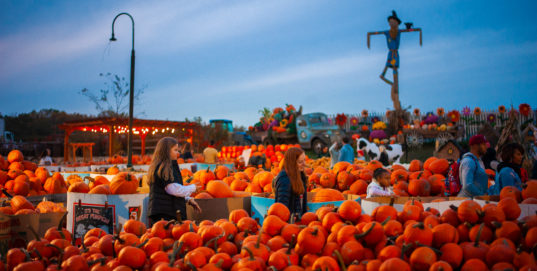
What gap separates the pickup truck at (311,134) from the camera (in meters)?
23.8

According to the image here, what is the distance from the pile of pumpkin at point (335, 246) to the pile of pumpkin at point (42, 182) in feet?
7.76

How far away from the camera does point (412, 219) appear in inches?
118

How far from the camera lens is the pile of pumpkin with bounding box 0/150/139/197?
5453 mm

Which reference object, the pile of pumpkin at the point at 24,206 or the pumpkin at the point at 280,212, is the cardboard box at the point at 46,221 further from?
the pumpkin at the point at 280,212

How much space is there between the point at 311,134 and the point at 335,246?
22252 mm

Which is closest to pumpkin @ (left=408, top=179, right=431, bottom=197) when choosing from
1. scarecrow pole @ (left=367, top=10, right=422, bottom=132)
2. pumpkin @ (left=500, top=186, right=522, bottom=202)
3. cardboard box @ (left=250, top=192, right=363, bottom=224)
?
cardboard box @ (left=250, top=192, right=363, bottom=224)

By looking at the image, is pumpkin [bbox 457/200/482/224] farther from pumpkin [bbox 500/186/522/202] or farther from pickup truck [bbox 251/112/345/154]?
pickup truck [bbox 251/112/345/154]

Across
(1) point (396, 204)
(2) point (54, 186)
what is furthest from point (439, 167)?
(2) point (54, 186)

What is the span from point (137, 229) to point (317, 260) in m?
1.56

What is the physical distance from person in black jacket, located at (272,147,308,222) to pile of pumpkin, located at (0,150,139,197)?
84.0 inches

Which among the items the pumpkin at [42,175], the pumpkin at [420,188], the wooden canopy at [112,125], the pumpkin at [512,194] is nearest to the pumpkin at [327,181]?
the pumpkin at [420,188]

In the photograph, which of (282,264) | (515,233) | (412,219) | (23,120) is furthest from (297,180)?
(23,120)

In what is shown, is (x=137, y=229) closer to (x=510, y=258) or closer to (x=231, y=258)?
(x=231, y=258)

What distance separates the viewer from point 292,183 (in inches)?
172
